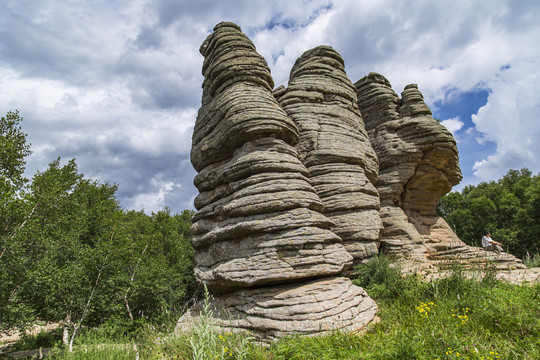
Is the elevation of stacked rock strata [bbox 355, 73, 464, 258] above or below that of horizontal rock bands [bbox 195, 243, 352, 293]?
above

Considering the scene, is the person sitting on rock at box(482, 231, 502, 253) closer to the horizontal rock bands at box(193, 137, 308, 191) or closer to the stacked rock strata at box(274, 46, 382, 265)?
the stacked rock strata at box(274, 46, 382, 265)

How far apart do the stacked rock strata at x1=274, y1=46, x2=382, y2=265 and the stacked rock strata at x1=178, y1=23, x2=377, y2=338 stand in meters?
2.91

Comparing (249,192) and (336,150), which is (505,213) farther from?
(249,192)

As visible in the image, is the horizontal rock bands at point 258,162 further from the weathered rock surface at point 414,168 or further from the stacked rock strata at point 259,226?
the weathered rock surface at point 414,168

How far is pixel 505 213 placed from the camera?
123ft

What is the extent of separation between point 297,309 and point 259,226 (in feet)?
10.6

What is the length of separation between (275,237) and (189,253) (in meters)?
20.4

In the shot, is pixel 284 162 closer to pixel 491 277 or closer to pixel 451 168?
pixel 491 277

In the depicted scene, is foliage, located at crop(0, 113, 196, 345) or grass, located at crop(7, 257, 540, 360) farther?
foliage, located at crop(0, 113, 196, 345)

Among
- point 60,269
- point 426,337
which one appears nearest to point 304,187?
point 426,337

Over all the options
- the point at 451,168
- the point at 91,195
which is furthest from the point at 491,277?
the point at 91,195

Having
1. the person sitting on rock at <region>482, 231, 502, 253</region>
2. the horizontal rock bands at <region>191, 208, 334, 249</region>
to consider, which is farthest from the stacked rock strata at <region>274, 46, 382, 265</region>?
the person sitting on rock at <region>482, 231, 502, 253</region>

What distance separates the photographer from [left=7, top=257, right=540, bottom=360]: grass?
16.1ft

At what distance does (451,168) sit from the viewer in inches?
843
